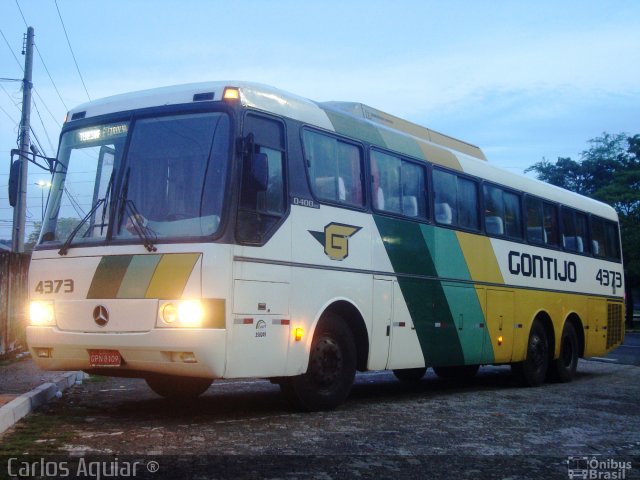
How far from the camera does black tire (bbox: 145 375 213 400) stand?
9.74m

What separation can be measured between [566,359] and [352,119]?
24.2ft

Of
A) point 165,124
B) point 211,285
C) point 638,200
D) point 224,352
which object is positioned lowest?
point 224,352

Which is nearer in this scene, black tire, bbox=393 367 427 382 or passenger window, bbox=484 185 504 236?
passenger window, bbox=484 185 504 236

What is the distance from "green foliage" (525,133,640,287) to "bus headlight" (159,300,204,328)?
137ft

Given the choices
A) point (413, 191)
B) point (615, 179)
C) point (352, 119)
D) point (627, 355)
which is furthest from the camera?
point (615, 179)

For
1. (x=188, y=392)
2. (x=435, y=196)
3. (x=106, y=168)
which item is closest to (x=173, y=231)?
(x=106, y=168)

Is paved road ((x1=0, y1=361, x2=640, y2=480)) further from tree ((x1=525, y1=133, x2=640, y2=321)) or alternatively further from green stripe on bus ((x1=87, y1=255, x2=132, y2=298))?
tree ((x1=525, y1=133, x2=640, y2=321))

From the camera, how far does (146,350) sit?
771 cm

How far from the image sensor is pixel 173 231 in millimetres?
7859

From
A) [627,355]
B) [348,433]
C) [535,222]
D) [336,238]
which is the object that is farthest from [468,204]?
[627,355]

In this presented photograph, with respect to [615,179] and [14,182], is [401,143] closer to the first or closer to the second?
[14,182]

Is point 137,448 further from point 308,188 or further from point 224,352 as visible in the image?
point 308,188

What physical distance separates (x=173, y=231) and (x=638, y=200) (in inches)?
1753

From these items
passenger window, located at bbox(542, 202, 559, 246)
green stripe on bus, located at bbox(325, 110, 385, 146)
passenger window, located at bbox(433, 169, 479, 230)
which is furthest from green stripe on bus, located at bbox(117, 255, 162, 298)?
passenger window, located at bbox(542, 202, 559, 246)
